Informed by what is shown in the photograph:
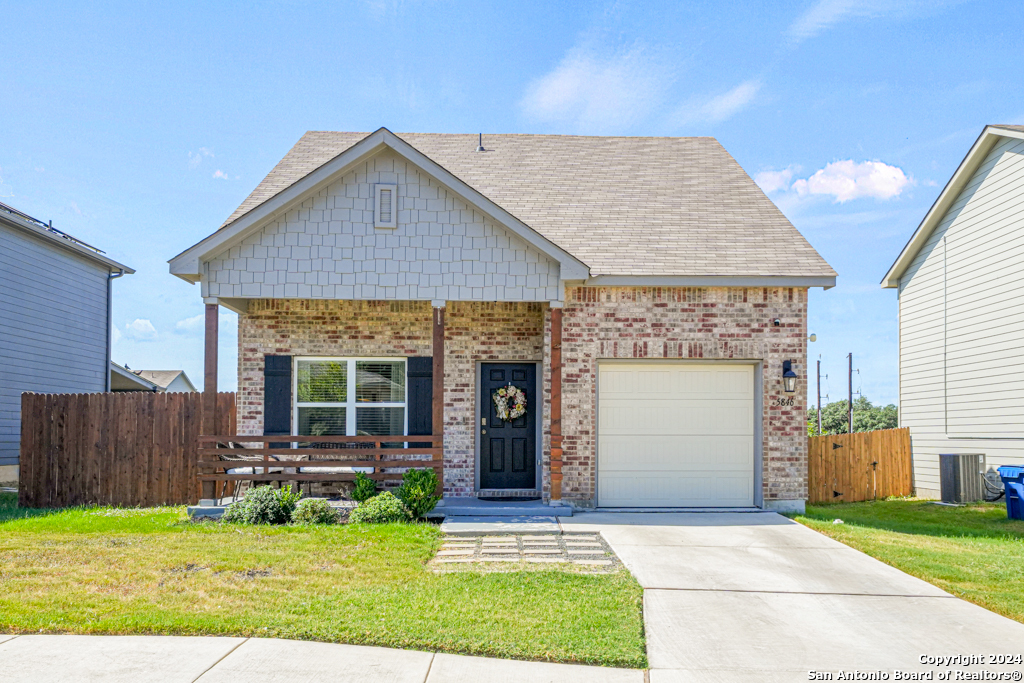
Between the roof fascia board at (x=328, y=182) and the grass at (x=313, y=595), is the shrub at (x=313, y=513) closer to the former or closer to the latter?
the grass at (x=313, y=595)

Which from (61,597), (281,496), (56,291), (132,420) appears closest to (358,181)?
(281,496)

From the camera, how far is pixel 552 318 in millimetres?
11297

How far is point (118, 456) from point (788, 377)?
33.7ft

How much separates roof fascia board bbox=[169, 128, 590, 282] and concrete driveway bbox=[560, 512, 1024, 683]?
3.86 meters

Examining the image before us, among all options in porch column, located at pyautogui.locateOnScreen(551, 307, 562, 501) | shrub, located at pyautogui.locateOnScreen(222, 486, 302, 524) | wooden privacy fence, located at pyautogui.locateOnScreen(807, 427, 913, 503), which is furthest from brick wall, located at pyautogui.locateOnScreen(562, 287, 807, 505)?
shrub, located at pyautogui.locateOnScreen(222, 486, 302, 524)

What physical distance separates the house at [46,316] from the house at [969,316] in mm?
18386

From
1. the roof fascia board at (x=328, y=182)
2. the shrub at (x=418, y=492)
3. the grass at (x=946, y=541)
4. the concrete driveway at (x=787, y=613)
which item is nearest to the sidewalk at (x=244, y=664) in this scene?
the concrete driveway at (x=787, y=613)

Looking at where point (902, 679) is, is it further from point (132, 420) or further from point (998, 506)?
point (132, 420)

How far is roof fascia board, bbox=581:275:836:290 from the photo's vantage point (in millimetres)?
11547

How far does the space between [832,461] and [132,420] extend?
11604mm

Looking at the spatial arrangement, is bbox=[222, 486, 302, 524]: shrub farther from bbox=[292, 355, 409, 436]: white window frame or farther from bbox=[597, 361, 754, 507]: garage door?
bbox=[597, 361, 754, 507]: garage door

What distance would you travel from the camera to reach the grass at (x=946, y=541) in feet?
24.4

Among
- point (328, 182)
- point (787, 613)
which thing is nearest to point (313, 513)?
point (328, 182)

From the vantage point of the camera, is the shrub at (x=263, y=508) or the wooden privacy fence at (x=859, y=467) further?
the wooden privacy fence at (x=859, y=467)
